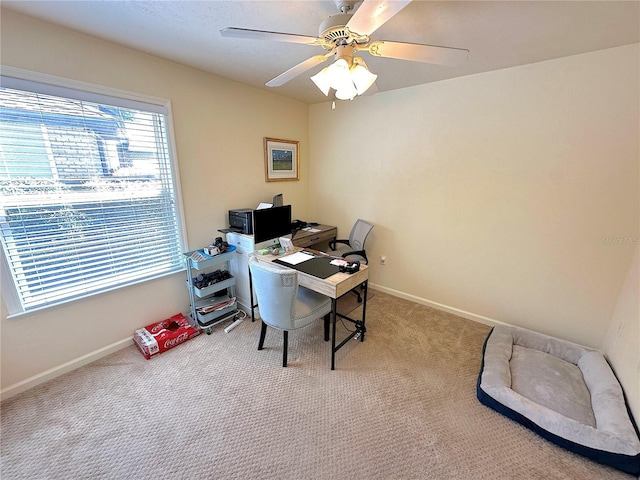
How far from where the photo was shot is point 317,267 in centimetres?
223

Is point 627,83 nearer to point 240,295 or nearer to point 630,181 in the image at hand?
point 630,181

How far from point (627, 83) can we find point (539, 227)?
115 centimetres

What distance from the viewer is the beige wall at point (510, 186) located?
199 cm

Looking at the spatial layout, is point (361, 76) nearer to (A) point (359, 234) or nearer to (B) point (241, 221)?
(B) point (241, 221)

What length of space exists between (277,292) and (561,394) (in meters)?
2.09

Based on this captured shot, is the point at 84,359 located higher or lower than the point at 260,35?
lower

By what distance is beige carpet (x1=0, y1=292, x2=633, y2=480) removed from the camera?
1.43 m

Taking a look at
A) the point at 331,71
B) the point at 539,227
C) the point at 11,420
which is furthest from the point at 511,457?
the point at 11,420

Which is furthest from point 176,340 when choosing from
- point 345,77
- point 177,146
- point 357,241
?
point 345,77

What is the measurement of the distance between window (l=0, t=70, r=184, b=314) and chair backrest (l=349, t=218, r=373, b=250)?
2098 millimetres

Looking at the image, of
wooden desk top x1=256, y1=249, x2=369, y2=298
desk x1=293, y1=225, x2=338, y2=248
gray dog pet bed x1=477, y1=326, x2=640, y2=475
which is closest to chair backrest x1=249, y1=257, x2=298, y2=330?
wooden desk top x1=256, y1=249, x2=369, y2=298

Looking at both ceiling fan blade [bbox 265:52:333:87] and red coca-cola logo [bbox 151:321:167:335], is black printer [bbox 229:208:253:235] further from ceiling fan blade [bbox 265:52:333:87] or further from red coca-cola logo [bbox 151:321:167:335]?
ceiling fan blade [bbox 265:52:333:87]

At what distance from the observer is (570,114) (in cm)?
207

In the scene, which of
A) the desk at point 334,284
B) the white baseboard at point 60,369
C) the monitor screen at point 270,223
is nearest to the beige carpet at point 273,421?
the white baseboard at point 60,369
